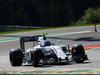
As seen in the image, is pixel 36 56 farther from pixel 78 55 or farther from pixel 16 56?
pixel 78 55

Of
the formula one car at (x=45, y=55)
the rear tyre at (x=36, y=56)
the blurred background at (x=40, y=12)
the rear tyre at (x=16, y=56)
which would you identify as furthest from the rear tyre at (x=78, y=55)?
the blurred background at (x=40, y=12)

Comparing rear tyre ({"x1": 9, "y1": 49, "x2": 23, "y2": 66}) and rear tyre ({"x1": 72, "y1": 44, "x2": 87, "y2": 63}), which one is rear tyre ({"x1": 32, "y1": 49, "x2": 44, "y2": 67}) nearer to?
rear tyre ({"x1": 9, "y1": 49, "x2": 23, "y2": 66})

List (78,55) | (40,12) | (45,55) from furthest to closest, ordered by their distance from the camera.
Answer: (40,12), (78,55), (45,55)

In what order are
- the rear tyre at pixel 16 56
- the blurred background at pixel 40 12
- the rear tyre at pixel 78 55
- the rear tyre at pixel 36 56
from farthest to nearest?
the blurred background at pixel 40 12 → the rear tyre at pixel 16 56 → the rear tyre at pixel 78 55 → the rear tyre at pixel 36 56

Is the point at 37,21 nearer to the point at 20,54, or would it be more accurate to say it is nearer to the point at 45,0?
the point at 45,0

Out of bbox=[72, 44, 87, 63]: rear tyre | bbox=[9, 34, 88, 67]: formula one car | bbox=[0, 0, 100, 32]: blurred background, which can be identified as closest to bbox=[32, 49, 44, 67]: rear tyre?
bbox=[9, 34, 88, 67]: formula one car

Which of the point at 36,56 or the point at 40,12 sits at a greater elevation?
the point at 40,12

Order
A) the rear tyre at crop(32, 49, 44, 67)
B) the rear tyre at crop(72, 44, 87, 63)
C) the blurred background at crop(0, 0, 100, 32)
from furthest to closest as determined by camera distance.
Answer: the blurred background at crop(0, 0, 100, 32) → the rear tyre at crop(72, 44, 87, 63) → the rear tyre at crop(32, 49, 44, 67)

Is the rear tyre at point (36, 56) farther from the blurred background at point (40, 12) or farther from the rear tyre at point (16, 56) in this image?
the blurred background at point (40, 12)

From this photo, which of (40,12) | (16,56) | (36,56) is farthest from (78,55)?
(40,12)

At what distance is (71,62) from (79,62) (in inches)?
17.7

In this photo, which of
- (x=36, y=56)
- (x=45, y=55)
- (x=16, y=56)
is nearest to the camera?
(x=36, y=56)

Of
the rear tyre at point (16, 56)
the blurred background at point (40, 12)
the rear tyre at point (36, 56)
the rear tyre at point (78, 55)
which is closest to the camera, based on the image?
the rear tyre at point (36, 56)

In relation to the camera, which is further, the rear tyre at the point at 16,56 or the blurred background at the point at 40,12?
the blurred background at the point at 40,12
